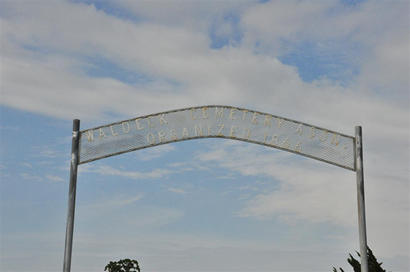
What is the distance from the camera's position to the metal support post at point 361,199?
460 inches

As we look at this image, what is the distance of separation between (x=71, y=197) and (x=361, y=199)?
6129 millimetres

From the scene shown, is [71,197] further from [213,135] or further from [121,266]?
[121,266]

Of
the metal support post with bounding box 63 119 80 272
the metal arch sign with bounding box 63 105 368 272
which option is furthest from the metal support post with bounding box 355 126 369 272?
the metal support post with bounding box 63 119 80 272

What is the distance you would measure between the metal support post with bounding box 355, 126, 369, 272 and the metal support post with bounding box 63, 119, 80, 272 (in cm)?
602

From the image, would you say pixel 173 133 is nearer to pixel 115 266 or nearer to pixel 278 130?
pixel 278 130

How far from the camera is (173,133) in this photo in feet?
40.6

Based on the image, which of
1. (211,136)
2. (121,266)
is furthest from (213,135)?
(121,266)

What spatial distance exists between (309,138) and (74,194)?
5.20 meters

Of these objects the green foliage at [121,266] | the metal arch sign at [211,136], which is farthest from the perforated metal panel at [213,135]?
the green foliage at [121,266]

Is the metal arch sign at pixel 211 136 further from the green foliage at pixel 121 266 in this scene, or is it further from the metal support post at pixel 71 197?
the green foliage at pixel 121 266

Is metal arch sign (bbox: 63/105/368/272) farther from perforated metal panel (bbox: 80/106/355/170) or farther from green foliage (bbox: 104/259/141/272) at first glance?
green foliage (bbox: 104/259/141/272)

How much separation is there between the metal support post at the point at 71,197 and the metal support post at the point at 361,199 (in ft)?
19.8

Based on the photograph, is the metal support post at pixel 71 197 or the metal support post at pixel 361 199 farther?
the metal support post at pixel 71 197

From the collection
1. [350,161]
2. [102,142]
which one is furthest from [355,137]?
[102,142]
